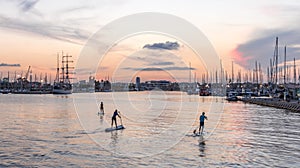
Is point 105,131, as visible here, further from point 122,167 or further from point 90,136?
point 122,167

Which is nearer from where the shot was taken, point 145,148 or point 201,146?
point 145,148

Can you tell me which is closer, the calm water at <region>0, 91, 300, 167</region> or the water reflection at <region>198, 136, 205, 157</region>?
the calm water at <region>0, 91, 300, 167</region>

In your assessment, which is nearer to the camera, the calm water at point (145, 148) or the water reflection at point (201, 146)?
the calm water at point (145, 148)

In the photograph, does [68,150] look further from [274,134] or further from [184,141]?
[274,134]

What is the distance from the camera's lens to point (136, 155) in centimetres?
2217

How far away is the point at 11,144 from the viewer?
25812mm

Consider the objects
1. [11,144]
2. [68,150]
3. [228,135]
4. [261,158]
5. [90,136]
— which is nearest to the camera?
[261,158]

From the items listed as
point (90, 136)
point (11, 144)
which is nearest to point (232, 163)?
point (90, 136)

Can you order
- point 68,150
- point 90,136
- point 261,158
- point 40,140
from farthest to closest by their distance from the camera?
point 90,136 → point 40,140 → point 68,150 → point 261,158

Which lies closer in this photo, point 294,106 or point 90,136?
point 90,136

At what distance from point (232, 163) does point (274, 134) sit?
47.6ft

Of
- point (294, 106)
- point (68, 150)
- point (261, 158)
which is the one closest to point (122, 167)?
point (68, 150)

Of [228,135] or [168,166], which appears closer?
[168,166]

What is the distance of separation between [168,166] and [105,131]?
14.9 meters
